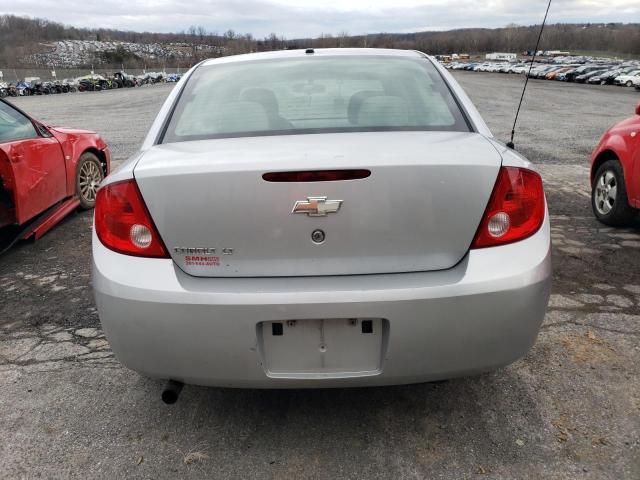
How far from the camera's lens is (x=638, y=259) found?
14.3 ft

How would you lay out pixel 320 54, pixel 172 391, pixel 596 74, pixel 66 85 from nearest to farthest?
pixel 172 391, pixel 320 54, pixel 596 74, pixel 66 85

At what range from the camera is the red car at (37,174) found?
14.8ft

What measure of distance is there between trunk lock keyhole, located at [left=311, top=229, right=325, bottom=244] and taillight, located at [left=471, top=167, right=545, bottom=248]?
1.79ft

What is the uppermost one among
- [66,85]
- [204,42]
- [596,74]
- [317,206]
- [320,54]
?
[320,54]

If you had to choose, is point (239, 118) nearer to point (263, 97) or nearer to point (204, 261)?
point (263, 97)

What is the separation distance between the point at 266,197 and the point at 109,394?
4.78ft

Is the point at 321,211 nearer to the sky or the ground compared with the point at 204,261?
nearer to the sky

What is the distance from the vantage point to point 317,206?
6.22 ft

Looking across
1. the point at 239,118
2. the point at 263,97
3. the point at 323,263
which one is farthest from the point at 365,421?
the point at 263,97

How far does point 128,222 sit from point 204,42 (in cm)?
16307

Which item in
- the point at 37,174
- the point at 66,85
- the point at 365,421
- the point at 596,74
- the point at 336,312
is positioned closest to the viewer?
A: the point at 336,312

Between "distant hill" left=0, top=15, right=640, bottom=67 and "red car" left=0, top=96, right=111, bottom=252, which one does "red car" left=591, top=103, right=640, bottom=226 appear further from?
"distant hill" left=0, top=15, right=640, bottom=67

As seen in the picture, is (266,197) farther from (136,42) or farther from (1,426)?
(136,42)

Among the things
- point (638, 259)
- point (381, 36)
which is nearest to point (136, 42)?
point (381, 36)
